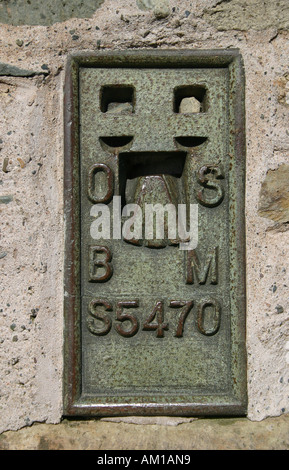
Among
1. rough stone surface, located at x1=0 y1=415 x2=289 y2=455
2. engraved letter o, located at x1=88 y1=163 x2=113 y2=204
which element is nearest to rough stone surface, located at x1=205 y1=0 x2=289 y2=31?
engraved letter o, located at x1=88 y1=163 x2=113 y2=204

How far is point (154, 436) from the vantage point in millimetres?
744

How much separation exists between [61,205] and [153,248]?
187 millimetres

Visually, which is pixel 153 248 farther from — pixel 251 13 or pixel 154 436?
pixel 251 13

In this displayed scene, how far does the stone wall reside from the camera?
2.49ft

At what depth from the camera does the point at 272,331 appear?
2.49 feet

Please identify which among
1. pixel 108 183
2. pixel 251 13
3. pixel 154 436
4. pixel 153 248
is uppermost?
pixel 251 13

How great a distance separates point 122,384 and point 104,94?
1.76 feet

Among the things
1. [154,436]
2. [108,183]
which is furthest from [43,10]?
A: [154,436]

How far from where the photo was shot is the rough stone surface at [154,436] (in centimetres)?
73

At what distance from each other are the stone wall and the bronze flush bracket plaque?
3 centimetres

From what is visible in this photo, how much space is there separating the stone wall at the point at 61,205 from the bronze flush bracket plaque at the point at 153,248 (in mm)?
26

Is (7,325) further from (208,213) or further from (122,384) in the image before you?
(208,213)

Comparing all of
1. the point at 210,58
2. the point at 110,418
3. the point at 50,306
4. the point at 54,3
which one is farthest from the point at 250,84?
the point at 110,418
